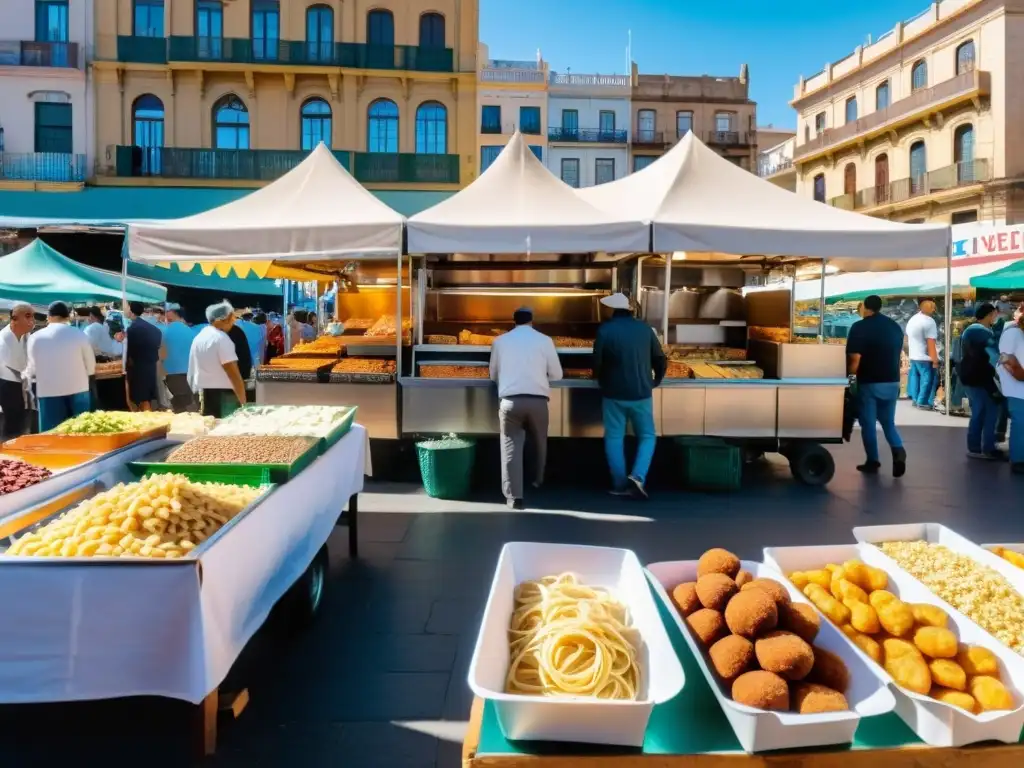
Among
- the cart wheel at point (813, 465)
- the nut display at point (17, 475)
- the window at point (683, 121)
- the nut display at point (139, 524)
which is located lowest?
the cart wheel at point (813, 465)

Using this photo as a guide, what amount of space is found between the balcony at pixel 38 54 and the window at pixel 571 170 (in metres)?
25.7

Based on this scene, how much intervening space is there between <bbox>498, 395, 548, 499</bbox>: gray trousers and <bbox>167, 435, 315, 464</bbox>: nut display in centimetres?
282

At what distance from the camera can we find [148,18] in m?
23.8

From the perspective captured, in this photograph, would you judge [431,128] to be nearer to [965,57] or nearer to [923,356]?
[923,356]

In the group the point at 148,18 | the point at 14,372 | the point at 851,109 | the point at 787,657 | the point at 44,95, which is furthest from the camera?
the point at 851,109

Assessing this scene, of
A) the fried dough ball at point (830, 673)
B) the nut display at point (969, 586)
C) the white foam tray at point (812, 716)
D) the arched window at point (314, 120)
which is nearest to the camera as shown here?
the white foam tray at point (812, 716)

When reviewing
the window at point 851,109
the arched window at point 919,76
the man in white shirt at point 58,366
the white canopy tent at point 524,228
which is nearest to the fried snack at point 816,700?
the white canopy tent at point 524,228

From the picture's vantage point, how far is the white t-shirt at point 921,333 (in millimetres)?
13625

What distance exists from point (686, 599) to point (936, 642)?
765 mm

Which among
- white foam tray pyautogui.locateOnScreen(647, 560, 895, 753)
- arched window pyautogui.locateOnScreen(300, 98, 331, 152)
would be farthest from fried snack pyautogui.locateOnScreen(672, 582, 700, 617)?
arched window pyautogui.locateOnScreen(300, 98, 331, 152)

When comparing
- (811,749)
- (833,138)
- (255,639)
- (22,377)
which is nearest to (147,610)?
(255,639)

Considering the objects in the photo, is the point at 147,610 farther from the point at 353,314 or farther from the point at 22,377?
the point at 353,314

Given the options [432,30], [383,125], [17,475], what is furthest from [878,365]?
[432,30]

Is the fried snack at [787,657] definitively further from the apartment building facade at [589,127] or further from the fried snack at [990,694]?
the apartment building facade at [589,127]
